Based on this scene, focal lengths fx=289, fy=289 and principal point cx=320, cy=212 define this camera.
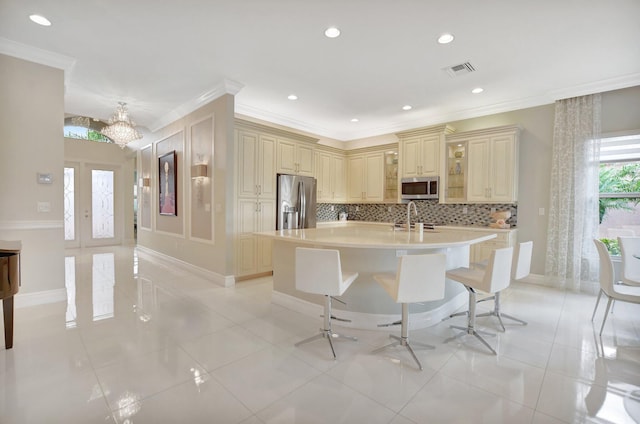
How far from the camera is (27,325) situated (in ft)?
9.20

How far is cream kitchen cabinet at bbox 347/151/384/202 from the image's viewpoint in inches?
246

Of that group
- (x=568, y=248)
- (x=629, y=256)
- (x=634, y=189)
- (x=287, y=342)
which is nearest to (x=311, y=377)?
(x=287, y=342)

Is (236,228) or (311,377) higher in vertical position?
(236,228)

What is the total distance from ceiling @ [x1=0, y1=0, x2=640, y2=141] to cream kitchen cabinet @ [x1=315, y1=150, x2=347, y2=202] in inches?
56.7

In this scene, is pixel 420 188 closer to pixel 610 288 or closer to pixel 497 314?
pixel 497 314

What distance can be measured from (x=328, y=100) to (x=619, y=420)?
463 centimetres

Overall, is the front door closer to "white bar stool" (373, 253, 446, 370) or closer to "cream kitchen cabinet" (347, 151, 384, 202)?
"cream kitchen cabinet" (347, 151, 384, 202)

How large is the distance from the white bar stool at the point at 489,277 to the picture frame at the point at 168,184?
16.0 feet

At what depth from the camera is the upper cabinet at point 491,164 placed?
14.9 feet

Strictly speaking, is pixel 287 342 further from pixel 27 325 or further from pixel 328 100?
pixel 328 100

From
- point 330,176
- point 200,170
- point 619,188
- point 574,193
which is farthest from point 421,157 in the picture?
point 200,170

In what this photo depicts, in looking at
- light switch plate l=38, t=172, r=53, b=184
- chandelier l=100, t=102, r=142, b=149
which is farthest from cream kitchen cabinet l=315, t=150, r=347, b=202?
light switch plate l=38, t=172, r=53, b=184

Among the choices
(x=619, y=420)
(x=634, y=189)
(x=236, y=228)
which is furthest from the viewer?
(x=236, y=228)

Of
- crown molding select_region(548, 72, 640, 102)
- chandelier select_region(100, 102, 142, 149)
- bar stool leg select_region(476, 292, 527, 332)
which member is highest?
crown molding select_region(548, 72, 640, 102)
